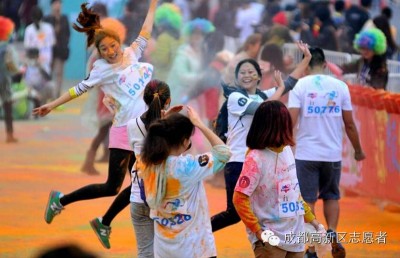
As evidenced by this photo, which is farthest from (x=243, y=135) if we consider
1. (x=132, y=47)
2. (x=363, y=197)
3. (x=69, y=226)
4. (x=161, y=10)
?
(x=161, y=10)

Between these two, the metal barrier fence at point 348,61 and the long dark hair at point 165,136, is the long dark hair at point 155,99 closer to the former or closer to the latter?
the long dark hair at point 165,136

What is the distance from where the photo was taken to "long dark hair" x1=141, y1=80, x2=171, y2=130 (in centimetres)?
696

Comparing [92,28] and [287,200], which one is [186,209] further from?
[92,28]

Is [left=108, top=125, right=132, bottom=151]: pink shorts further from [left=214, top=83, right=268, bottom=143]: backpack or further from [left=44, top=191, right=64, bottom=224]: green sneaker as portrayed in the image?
[left=44, top=191, right=64, bottom=224]: green sneaker

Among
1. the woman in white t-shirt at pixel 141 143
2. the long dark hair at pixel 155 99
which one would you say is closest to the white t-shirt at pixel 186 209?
the woman in white t-shirt at pixel 141 143

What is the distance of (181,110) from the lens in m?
6.52

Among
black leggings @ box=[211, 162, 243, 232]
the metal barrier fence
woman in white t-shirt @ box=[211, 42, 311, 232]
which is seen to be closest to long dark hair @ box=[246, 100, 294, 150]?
woman in white t-shirt @ box=[211, 42, 311, 232]

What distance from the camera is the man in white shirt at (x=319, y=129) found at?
28.8 ft

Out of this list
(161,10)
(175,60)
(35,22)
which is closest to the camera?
(175,60)

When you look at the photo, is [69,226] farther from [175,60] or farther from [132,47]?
[175,60]

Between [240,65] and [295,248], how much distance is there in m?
2.06

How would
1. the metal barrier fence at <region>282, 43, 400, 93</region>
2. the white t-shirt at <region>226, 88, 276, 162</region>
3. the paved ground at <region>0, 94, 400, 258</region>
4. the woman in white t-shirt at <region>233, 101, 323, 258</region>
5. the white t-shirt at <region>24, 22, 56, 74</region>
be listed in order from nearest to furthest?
the woman in white t-shirt at <region>233, 101, 323, 258</region>, the white t-shirt at <region>226, 88, 276, 162</region>, the paved ground at <region>0, 94, 400, 258</region>, the metal barrier fence at <region>282, 43, 400, 93</region>, the white t-shirt at <region>24, 22, 56, 74</region>

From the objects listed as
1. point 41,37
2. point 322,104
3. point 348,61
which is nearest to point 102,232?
point 322,104

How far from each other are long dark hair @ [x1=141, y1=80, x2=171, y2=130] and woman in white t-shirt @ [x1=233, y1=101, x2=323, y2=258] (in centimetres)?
68
